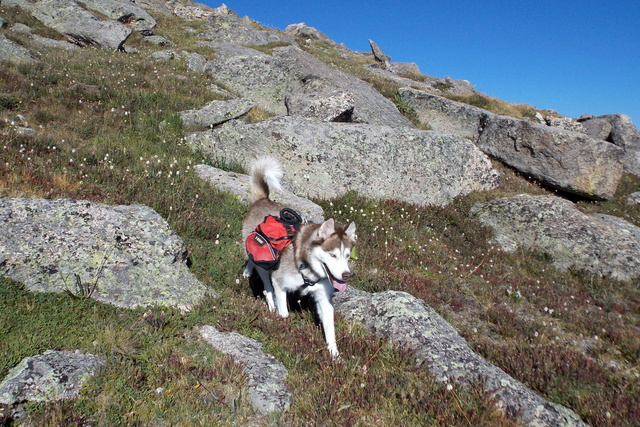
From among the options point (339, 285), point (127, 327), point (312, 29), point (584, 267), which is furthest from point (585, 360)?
point (312, 29)

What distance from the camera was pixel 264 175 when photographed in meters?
8.06

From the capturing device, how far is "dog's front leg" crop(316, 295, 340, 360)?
5.83m

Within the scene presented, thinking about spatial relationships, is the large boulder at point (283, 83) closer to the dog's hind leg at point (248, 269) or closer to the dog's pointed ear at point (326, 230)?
the dog's hind leg at point (248, 269)

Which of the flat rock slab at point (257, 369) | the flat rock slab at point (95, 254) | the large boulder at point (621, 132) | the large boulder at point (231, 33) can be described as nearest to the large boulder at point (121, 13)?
the large boulder at point (231, 33)

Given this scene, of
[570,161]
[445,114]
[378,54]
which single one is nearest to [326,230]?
[570,161]

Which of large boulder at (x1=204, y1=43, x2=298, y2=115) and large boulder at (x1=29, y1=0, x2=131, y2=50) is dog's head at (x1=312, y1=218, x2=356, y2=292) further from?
large boulder at (x1=29, y1=0, x2=131, y2=50)

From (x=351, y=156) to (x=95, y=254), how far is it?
29.6 ft

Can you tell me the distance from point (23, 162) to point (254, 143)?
21.0 ft

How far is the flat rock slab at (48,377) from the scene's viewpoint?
3.77m

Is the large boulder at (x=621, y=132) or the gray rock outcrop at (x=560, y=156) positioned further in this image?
the large boulder at (x=621, y=132)

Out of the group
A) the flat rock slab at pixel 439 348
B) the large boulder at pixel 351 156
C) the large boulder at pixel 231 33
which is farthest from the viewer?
the large boulder at pixel 231 33

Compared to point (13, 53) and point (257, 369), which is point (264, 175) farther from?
point (13, 53)

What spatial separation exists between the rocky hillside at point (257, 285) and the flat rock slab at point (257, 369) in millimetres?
34

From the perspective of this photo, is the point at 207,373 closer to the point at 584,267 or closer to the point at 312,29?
the point at 584,267
